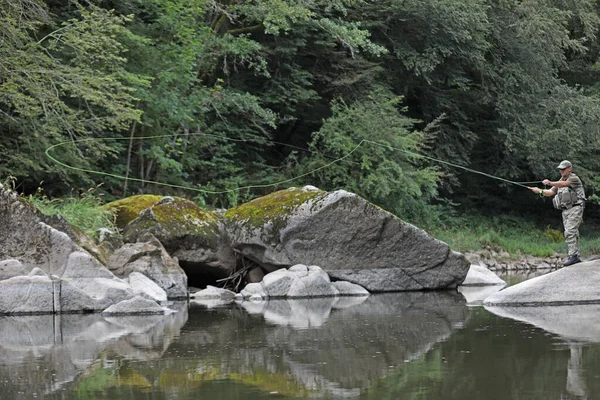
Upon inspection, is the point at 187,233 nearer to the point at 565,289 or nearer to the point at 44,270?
the point at 44,270

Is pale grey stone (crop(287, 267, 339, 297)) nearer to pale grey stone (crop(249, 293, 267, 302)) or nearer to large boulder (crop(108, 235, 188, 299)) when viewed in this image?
pale grey stone (crop(249, 293, 267, 302))

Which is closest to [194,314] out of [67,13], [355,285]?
[355,285]

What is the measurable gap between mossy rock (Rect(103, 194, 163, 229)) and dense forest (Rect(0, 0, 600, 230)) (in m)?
0.69

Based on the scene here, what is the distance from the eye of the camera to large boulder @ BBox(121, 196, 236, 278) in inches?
615

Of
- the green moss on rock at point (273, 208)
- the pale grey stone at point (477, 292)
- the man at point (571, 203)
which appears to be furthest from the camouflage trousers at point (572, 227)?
the green moss on rock at point (273, 208)

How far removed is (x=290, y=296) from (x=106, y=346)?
5805 mm

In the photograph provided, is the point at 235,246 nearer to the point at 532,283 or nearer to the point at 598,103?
the point at 532,283

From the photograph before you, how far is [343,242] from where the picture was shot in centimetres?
1559

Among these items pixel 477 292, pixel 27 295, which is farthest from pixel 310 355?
pixel 477 292

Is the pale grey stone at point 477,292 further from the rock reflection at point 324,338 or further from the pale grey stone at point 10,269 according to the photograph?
the pale grey stone at point 10,269

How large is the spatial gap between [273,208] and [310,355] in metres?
7.87

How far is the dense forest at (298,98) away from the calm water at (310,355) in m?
→ 6.74

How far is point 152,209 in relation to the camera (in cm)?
1603

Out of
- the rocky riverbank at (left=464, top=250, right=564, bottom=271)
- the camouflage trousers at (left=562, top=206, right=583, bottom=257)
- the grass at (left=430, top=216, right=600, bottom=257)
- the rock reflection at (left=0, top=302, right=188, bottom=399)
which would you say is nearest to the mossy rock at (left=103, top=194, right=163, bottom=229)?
the rock reflection at (left=0, top=302, right=188, bottom=399)
